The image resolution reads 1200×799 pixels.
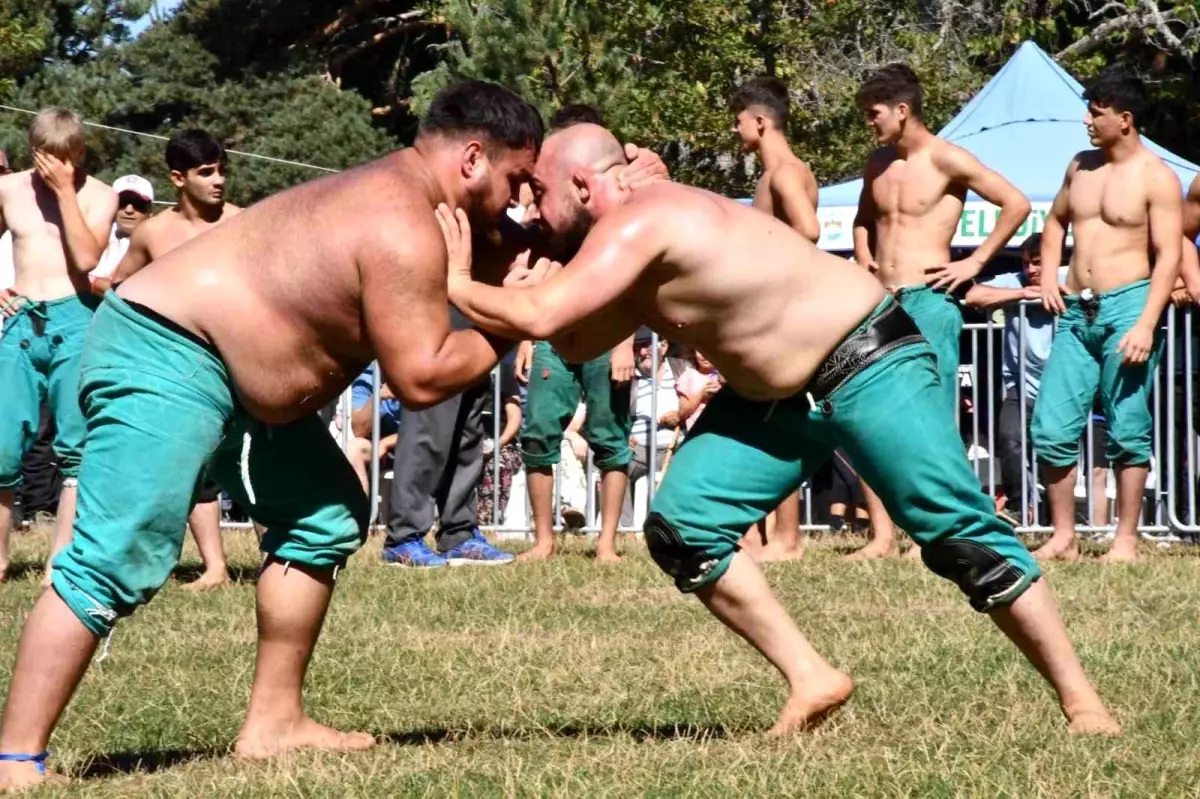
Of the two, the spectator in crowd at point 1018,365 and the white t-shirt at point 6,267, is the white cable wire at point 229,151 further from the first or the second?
the white t-shirt at point 6,267

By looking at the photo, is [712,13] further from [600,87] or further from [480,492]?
[480,492]

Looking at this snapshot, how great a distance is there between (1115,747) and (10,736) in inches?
105

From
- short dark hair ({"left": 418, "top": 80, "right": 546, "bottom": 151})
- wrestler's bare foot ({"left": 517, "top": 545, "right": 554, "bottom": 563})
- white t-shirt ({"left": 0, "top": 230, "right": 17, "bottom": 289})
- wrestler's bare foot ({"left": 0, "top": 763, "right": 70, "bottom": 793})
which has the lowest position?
wrestler's bare foot ({"left": 517, "top": 545, "right": 554, "bottom": 563})

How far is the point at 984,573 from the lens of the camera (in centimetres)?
465

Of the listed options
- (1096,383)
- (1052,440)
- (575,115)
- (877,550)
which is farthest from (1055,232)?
(575,115)

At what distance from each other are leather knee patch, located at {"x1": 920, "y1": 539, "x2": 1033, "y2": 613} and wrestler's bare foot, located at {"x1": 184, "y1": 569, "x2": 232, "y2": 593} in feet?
14.3

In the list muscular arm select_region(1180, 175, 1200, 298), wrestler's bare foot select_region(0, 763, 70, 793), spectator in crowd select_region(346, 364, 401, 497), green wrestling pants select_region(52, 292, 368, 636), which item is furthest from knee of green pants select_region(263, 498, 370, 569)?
spectator in crowd select_region(346, 364, 401, 497)

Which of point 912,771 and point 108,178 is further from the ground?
point 912,771

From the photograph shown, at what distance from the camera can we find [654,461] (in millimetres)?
11008

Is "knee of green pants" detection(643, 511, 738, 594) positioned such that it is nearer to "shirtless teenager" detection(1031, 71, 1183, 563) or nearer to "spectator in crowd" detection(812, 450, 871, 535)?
"shirtless teenager" detection(1031, 71, 1183, 563)

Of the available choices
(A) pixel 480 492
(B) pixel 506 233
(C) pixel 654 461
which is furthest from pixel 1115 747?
(A) pixel 480 492

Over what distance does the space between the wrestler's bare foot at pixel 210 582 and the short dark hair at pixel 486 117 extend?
4.01 meters

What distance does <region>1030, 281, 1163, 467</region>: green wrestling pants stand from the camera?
28.6 ft

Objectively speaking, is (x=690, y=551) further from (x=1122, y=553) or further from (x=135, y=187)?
(x=135, y=187)
